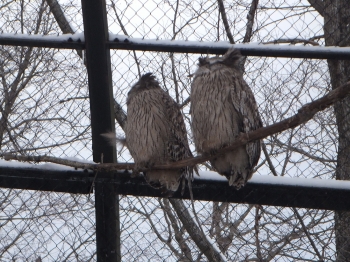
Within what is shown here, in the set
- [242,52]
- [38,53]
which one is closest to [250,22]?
[242,52]

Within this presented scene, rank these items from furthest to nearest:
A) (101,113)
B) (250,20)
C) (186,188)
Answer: (250,20) < (186,188) < (101,113)

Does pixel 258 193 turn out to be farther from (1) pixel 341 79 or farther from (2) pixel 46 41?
(2) pixel 46 41

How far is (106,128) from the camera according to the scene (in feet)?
9.18

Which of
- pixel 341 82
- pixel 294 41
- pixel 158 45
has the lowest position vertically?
pixel 158 45

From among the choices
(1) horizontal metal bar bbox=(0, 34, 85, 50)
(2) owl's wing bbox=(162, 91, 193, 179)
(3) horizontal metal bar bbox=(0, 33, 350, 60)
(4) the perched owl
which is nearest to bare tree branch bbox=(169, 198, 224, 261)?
(2) owl's wing bbox=(162, 91, 193, 179)

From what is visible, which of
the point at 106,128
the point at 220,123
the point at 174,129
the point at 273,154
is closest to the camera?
the point at 106,128

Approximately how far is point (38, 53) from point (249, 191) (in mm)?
2125

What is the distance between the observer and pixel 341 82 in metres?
3.52

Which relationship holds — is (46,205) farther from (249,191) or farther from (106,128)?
(249,191)

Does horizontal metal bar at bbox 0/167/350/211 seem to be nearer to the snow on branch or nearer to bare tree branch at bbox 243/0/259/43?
the snow on branch

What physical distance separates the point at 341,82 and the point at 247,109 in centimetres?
85

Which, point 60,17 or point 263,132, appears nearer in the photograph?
point 263,132

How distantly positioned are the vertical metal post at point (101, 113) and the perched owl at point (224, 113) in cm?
63

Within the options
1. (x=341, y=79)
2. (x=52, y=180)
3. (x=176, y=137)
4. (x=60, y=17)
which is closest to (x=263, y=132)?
(x=176, y=137)
